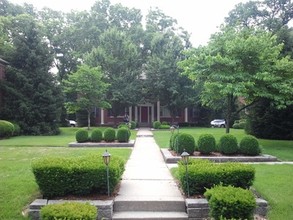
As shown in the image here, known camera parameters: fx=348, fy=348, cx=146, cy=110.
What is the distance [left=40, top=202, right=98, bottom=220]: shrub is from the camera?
5.24m

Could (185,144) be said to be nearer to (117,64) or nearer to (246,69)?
(246,69)

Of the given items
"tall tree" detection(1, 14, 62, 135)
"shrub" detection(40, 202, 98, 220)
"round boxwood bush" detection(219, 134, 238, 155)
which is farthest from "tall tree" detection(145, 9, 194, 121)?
"shrub" detection(40, 202, 98, 220)

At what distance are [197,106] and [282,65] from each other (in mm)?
28168

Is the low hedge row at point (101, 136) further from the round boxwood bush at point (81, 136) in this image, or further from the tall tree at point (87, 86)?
the tall tree at point (87, 86)

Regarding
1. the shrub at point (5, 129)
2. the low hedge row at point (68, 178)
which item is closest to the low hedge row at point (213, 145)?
the low hedge row at point (68, 178)

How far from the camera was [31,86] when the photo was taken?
3011 centimetres

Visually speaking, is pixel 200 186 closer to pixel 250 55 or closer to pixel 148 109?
pixel 250 55

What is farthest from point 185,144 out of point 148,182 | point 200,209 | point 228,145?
point 200,209

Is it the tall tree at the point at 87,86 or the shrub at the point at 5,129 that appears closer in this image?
the shrub at the point at 5,129

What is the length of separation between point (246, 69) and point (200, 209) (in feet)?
42.2

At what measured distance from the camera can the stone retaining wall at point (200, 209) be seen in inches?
269

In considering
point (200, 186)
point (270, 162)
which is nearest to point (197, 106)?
point (270, 162)

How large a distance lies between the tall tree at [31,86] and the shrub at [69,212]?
81.5ft

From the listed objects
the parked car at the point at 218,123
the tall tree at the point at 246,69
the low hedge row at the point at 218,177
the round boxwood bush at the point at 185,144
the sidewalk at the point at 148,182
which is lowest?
the sidewalk at the point at 148,182
